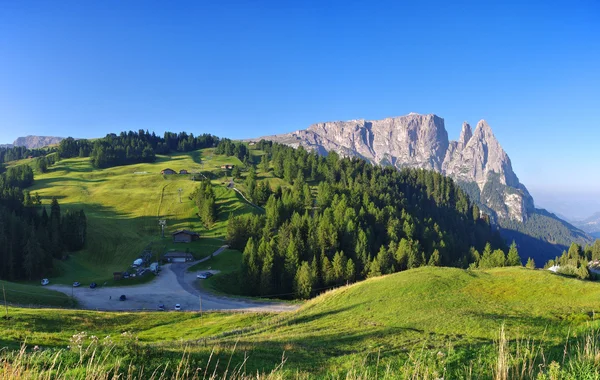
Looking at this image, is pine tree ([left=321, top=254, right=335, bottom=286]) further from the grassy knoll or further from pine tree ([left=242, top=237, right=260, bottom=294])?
the grassy knoll

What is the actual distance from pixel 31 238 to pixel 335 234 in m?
73.5

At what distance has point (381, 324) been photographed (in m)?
26.9

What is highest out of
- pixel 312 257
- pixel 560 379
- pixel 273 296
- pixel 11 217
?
pixel 560 379

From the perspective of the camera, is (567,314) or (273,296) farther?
(273,296)

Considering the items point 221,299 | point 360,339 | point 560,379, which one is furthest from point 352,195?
point 560,379

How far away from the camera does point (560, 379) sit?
6.39 meters

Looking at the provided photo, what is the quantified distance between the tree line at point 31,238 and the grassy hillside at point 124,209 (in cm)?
422

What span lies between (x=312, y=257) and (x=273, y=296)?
592 inches

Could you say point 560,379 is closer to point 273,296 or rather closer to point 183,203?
point 273,296

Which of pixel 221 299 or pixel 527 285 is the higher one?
pixel 527 285

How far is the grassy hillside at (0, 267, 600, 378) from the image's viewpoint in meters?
14.5

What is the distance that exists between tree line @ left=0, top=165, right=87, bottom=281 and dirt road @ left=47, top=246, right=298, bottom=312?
12.2 meters

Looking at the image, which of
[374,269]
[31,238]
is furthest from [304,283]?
[31,238]

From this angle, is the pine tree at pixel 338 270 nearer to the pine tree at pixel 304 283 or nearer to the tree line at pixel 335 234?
the tree line at pixel 335 234
